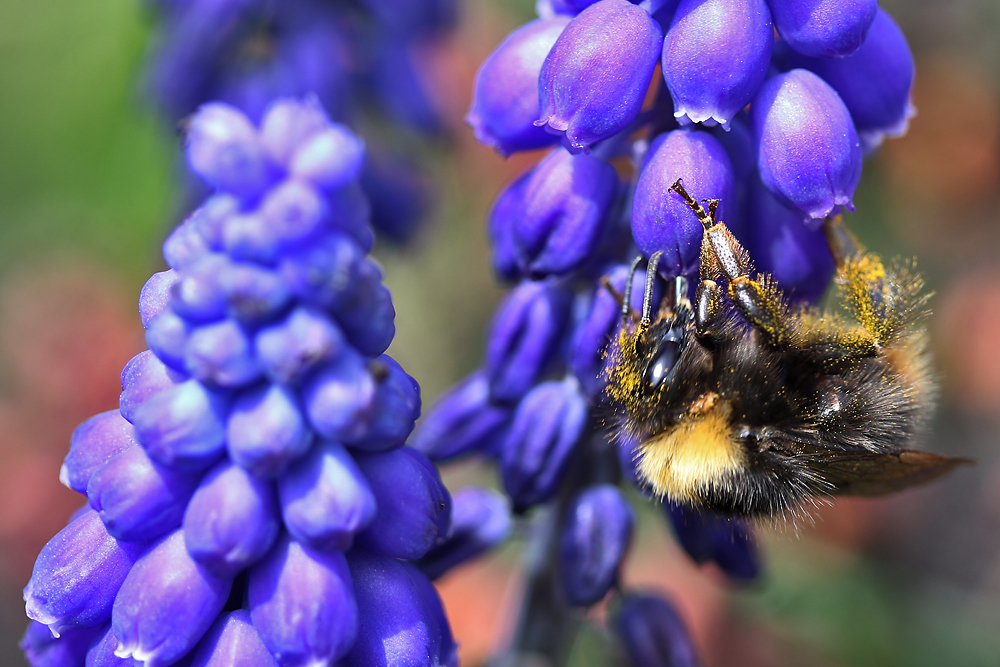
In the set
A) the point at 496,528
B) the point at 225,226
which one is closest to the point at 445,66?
the point at 496,528

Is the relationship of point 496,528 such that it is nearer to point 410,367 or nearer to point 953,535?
point 410,367

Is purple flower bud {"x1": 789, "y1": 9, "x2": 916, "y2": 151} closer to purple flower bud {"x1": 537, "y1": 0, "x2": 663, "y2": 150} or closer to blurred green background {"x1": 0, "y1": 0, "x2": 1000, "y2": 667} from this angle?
purple flower bud {"x1": 537, "y1": 0, "x2": 663, "y2": 150}

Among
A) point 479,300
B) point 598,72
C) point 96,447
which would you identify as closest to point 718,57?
point 598,72

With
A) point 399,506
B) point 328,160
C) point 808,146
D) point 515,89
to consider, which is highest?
point 328,160

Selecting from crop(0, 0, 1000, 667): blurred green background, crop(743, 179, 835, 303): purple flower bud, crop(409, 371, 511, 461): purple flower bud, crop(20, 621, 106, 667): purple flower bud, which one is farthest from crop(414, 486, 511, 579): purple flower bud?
crop(0, 0, 1000, 667): blurred green background

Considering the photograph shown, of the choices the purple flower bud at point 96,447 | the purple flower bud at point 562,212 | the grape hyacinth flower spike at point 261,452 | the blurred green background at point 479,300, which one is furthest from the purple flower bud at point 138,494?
the blurred green background at point 479,300

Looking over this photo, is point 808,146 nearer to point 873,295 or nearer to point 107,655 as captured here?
point 873,295
